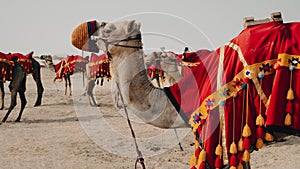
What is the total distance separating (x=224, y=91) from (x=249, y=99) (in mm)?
206

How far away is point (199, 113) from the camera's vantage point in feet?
9.45

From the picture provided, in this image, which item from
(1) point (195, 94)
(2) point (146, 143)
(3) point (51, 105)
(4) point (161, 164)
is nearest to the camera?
(1) point (195, 94)

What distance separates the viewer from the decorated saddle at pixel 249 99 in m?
2.72

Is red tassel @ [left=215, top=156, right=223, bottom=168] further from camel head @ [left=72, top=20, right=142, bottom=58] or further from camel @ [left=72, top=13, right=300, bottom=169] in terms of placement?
camel head @ [left=72, top=20, right=142, bottom=58]

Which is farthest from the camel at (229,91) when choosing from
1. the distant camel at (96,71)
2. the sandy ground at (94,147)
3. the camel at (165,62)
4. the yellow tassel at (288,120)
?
the distant camel at (96,71)

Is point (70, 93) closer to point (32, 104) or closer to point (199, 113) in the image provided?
point (32, 104)

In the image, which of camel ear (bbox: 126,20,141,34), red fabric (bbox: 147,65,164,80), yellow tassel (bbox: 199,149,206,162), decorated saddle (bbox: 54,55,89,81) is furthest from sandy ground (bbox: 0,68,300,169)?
decorated saddle (bbox: 54,55,89,81)

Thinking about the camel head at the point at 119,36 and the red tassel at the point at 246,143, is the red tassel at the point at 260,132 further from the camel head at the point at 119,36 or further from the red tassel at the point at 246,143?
the camel head at the point at 119,36

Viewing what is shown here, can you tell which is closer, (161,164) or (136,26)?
(136,26)

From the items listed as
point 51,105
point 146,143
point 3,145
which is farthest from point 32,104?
point 146,143

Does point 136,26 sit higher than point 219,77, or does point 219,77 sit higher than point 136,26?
point 136,26

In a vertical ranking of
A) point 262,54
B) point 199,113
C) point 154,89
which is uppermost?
point 262,54

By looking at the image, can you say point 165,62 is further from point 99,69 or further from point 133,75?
point 133,75

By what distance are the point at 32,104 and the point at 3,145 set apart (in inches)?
263
